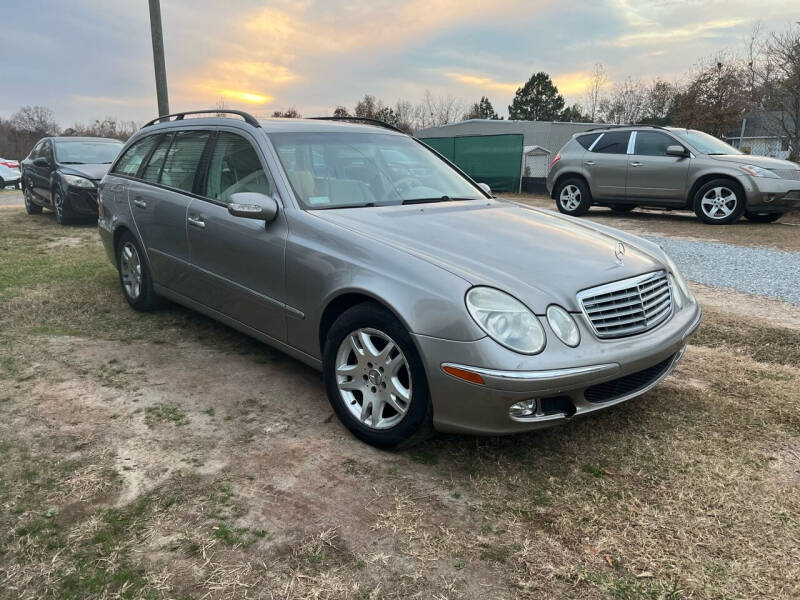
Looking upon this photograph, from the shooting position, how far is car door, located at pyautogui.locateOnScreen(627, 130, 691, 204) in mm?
10109

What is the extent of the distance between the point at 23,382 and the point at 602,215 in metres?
10.7

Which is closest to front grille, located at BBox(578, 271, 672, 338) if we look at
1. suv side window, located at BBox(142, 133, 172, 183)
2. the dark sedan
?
suv side window, located at BBox(142, 133, 172, 183)

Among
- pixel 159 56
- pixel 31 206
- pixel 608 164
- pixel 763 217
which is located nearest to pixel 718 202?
pixel 763 217

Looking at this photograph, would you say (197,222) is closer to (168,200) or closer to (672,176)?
(168,200)

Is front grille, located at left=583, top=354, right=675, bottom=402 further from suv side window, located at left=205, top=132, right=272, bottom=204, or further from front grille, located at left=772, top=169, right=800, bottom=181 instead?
front grille, located at left=772, top=169, right=800, bottom=181

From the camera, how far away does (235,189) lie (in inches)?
148

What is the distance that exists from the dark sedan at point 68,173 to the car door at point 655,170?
31.4 feet

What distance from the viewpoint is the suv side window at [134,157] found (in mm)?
4922

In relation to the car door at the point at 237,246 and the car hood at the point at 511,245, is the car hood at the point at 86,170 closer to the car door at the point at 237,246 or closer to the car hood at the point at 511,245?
the car door at the point at 237,246

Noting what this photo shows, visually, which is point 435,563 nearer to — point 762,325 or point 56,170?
point 762,325

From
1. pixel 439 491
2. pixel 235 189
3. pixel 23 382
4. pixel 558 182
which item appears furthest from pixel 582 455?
pixel 558 182

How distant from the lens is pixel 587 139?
1150 centimetres

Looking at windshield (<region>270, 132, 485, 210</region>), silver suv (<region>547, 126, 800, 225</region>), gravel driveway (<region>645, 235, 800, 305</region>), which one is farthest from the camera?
silver suv (<region>547, 126, 800, 225</region>)

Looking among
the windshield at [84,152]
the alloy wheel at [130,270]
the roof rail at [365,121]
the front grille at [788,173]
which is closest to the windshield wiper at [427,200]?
the roof rail at [365,121]
